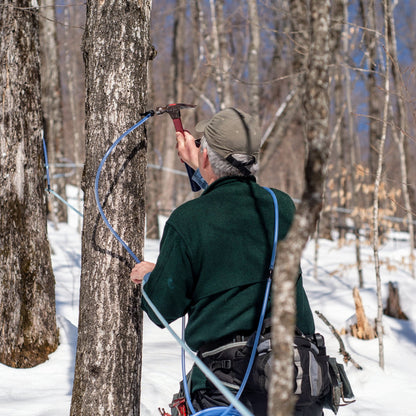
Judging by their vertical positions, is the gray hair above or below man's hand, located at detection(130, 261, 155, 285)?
above

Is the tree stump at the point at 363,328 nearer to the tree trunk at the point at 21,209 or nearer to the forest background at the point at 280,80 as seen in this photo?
the forest background at the point at 280,80

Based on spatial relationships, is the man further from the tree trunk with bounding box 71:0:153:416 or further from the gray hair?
the tree trunk with bounding box 71:0:153:416

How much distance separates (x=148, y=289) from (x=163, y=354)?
2.55 metres

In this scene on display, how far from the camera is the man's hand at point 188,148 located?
2104 mm

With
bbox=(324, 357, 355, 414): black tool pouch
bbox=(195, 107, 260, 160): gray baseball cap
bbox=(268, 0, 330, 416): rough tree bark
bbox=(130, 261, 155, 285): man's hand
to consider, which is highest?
bbox=(195, 107, 260, 160): gray baseball cap

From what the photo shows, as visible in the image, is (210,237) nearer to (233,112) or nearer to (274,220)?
(274,220)

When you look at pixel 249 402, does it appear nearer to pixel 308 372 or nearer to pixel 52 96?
pixel 308 372

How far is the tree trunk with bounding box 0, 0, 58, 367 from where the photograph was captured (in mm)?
3406

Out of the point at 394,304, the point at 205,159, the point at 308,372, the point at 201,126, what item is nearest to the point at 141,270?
the point at 205,159

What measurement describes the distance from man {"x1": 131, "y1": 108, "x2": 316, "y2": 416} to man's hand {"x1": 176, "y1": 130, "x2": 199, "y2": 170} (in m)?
0.25

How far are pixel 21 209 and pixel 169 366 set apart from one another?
1702 mm

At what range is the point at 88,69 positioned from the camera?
2326 mm

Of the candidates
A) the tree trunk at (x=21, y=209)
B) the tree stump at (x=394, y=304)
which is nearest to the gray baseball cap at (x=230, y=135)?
the tree trunk at (x=21, y=209)

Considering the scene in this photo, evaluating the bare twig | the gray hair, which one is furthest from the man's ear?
the bare twig
